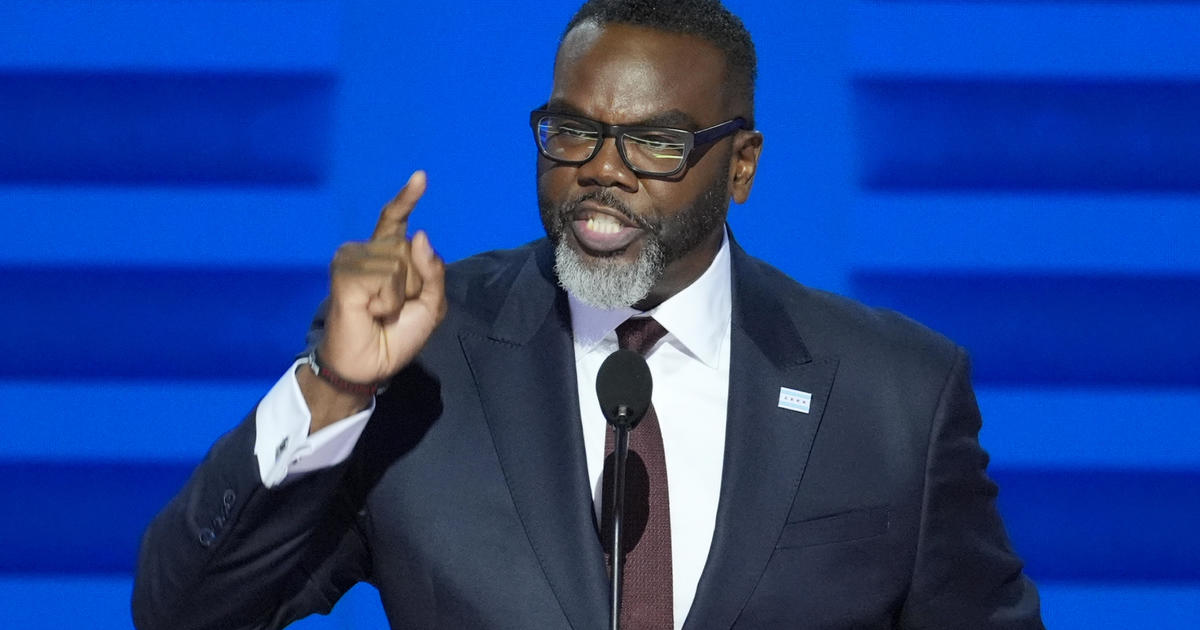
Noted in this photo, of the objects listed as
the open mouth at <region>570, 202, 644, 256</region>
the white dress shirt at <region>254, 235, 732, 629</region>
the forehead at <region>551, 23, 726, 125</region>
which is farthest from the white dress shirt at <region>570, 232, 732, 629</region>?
the forehead at <region>551, 23, 726, 125</region>

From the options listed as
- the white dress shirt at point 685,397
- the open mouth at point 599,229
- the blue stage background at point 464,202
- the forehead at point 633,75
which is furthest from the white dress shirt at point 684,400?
the blue stage background at point 464,202

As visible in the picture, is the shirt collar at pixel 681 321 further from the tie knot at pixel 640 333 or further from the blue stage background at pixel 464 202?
the blue stage background at pixel 464 202

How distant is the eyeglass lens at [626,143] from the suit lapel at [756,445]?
0.76 feet

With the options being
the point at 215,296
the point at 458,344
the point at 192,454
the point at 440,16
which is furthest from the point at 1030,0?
the point at 192,454

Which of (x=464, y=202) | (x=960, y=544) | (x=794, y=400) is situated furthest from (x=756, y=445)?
(x=464, y=202)

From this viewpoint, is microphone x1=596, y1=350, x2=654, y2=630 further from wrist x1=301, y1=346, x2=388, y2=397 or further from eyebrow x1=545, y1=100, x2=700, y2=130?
eyebrow x1=545, y1=100, x2=700, y2=130

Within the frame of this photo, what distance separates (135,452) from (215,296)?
0.95 feet

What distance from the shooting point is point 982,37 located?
237cm

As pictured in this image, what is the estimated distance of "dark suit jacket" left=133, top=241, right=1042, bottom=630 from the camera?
1528 millimetres

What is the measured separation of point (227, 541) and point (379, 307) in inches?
11.5

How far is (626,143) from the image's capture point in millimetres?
1669

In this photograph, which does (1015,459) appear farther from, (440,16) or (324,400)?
(324,400)

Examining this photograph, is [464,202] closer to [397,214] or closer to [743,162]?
[743,162]

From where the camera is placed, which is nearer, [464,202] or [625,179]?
[625,179]
